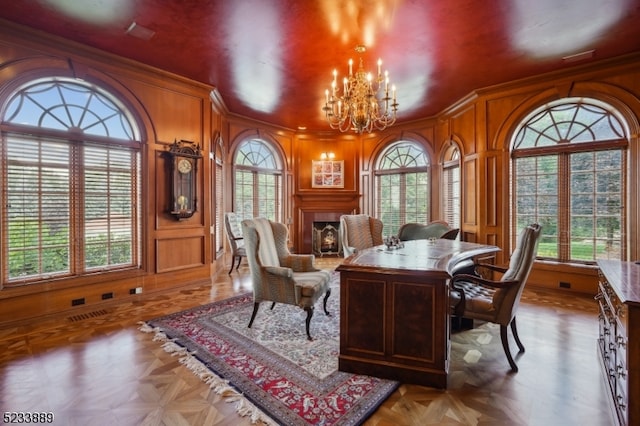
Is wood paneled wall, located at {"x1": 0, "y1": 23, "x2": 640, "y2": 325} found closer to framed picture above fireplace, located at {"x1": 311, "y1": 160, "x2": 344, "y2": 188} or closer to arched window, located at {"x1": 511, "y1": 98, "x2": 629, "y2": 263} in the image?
arched window, located at {"x1": 511, "y1": 98, "x2": 629, "y2": 263}

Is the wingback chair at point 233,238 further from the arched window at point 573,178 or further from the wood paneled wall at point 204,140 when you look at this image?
the arched window at point 573,178

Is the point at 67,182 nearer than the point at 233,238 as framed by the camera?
Yes

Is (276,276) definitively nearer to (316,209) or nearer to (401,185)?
(316,209)

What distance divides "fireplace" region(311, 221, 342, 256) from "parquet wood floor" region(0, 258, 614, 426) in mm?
4569

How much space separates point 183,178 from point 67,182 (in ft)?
4.32

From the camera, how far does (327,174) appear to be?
752 centimetres

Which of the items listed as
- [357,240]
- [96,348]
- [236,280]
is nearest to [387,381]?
[96,348]

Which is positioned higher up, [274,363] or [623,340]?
[623,340]

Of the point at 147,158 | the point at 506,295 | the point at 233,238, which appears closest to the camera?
the point at 506,295

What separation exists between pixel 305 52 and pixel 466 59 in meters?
2.05

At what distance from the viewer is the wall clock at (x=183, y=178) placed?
4328 mm

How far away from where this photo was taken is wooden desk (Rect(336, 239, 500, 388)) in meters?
2.14

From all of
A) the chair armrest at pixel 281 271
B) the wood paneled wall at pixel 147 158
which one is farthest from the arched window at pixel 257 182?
the chair armrest at pixel 281 271

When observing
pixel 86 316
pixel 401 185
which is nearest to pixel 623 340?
pixel 86 316
